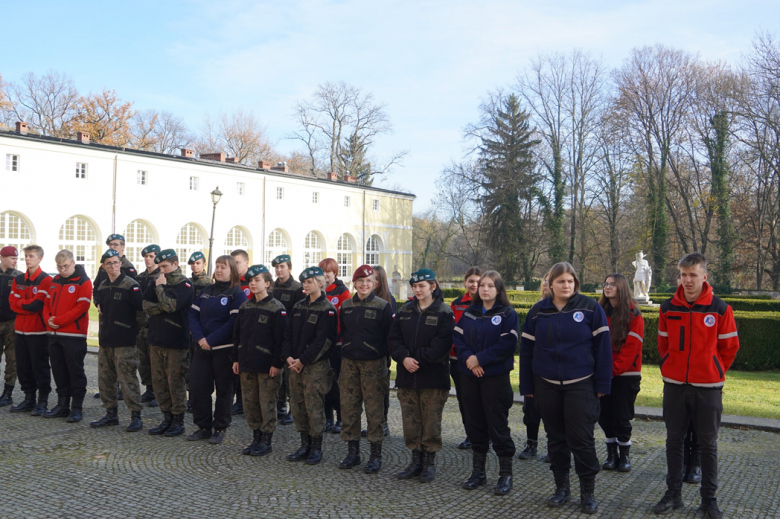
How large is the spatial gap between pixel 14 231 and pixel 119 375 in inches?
1177

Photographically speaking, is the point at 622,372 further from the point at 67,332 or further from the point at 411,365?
the point at 67,332

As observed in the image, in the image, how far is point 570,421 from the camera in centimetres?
496

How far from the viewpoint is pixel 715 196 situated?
125 feet

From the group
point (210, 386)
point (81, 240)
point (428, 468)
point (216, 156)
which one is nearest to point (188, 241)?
point (216, 156)

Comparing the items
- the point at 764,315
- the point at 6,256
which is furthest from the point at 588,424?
the point at 764,315

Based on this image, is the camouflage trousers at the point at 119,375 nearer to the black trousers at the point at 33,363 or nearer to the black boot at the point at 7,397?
the black trousers at the point at 33,363

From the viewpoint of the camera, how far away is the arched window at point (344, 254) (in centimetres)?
5062

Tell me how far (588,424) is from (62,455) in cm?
506

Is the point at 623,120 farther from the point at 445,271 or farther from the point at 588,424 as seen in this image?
the point at 588,424

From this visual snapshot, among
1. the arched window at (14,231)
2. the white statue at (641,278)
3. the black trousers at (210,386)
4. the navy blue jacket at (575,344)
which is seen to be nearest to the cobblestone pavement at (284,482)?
the black trousers at (210,386)

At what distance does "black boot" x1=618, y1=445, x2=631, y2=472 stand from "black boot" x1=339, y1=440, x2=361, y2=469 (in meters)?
2.49

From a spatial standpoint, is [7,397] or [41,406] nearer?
[41,406]

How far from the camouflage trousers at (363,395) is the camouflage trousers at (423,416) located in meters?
0.30

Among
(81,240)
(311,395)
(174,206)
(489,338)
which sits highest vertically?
(174,206)
